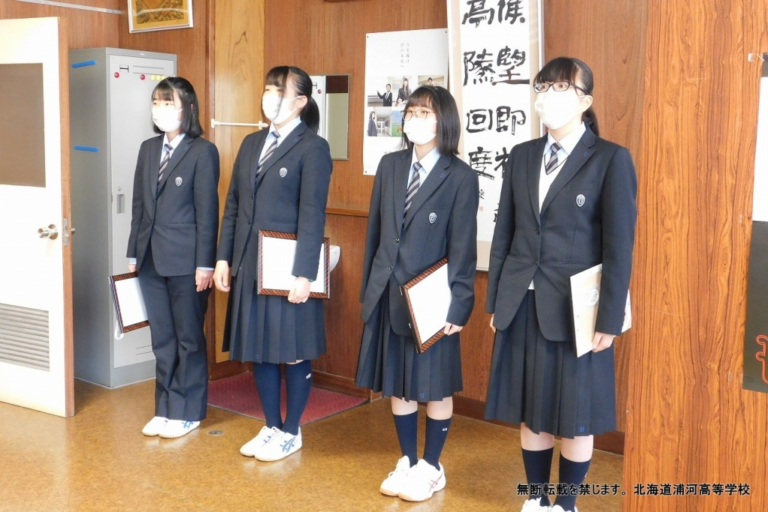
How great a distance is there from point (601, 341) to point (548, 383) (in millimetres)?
218

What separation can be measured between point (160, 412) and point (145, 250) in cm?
74

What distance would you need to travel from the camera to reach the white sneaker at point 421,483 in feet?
9.66

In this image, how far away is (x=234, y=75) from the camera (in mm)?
4391

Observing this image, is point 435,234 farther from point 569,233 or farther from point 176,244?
point 176,244

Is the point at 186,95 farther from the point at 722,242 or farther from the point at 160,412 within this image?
the point at 722,242

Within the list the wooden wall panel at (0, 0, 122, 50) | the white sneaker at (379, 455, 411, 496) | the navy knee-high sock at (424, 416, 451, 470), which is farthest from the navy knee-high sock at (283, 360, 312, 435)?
the wooden wall panel at (0, 0, 122, 50)

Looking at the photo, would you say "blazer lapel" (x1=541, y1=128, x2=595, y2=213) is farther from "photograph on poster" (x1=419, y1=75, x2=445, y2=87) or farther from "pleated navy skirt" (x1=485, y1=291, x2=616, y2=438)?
"photograph on poster" (x1=419, y1=75, x2=445, y2=87)

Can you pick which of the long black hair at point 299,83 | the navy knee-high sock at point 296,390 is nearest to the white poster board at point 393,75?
the long black hair at point 299,83

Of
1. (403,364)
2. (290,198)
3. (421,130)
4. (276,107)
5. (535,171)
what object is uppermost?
(276,107)

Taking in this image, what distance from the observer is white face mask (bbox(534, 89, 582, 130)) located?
2463mm

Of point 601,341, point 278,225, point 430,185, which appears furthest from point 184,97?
point 601,341

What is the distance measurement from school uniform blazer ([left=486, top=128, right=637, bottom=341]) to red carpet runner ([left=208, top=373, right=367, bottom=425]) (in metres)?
1.64

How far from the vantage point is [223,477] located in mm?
3129

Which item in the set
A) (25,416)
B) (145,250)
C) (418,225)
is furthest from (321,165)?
(25,416)
